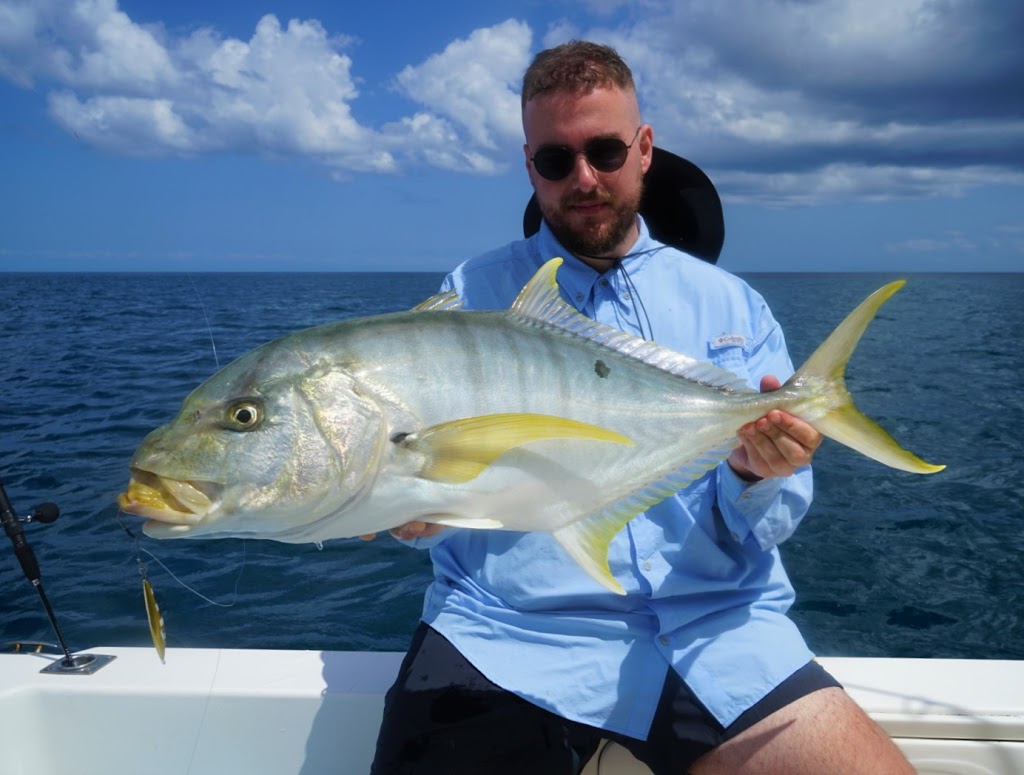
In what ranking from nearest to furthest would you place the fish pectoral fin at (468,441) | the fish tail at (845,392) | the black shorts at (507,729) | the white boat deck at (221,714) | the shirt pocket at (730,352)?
the fish pectoral fin at (468,441) → the fish tail at (845,392) → the black shorts at (507,729) → the shirt pocket at (730,352) → the white boat deck at (221,714)

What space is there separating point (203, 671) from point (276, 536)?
1363 millimetres

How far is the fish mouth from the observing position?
4.94 feet

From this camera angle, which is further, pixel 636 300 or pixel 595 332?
pixel 636 300

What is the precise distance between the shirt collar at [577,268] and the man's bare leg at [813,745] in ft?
4.36

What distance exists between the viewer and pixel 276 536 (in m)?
1.63

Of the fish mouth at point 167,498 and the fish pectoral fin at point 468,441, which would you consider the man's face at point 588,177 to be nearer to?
the fish pectoral fin at point 468,441

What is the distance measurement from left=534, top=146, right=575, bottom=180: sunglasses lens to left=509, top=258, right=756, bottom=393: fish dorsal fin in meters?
0.65

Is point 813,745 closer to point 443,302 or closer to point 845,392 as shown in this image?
point 845,392

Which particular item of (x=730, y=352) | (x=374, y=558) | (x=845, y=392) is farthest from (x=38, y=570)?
(x=374, y=558)

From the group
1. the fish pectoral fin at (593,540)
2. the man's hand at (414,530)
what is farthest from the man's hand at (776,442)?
the man's hand at (414,530)

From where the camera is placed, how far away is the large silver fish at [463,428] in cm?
158

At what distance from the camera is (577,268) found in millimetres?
2615

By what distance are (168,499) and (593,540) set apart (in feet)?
3.14

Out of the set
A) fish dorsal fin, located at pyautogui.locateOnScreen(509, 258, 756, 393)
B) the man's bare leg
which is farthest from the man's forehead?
the man's bare leg
